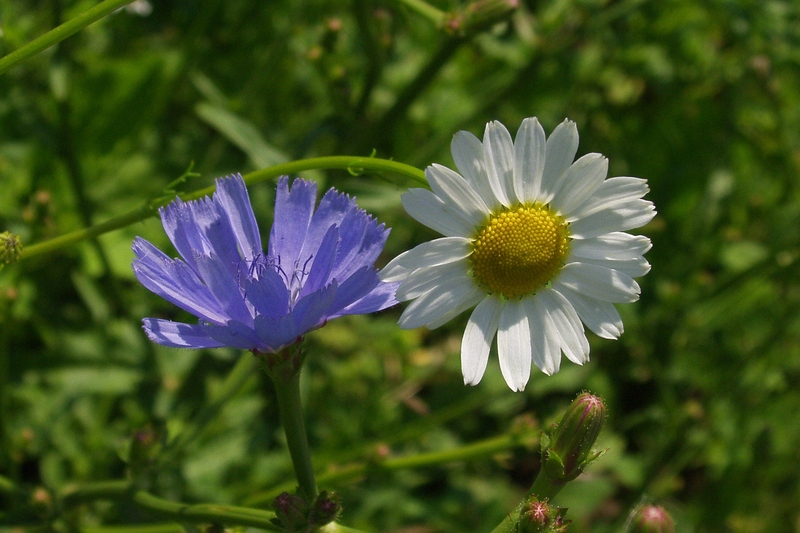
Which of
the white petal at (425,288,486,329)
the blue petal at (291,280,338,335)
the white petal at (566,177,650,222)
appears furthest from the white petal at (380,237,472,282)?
the white petal at (566,177,650,222)

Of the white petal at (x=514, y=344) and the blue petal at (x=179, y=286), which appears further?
the white petal at (x=514, y=344)

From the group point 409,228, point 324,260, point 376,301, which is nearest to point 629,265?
point 376,301

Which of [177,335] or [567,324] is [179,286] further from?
[567,324]

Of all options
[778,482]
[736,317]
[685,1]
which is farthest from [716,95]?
[778,482]

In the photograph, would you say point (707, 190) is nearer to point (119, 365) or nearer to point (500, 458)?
point (500, 458)

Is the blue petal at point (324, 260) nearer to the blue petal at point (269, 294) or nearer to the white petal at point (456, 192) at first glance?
the blue petal at point (269, 294)

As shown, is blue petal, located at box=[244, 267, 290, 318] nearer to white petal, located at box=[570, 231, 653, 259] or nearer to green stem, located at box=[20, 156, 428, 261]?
green stem, located at box=[20, 156, 428, 261]

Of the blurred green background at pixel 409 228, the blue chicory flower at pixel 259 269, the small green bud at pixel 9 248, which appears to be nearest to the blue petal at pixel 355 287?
the blue chicory flower at pixel 259 269
